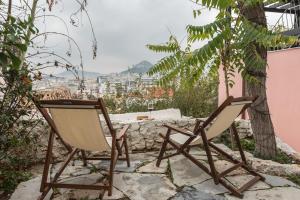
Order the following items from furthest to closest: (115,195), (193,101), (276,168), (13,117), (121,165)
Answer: (193,101), (121,165), (276,168), (13,117), (115,195)

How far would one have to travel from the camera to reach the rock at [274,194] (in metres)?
3.25

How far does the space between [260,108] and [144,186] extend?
2026 millimetres

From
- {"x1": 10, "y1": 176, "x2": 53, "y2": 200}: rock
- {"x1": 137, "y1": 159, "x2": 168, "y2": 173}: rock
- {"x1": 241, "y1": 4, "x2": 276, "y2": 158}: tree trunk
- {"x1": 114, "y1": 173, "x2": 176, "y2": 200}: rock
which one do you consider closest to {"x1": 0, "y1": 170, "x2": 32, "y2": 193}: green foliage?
{"x1": 10, "y1": 176, "x2": 53, "y2": 200}: rock

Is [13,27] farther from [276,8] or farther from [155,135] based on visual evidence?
[276,8]

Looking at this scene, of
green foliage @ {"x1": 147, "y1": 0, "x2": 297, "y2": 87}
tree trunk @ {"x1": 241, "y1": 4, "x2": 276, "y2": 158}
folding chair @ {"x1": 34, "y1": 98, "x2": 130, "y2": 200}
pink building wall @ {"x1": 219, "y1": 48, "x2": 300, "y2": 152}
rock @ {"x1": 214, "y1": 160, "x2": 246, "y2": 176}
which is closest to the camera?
folding chair @ {"x1": 34, "y1": 98, "x2": 130, "y2": 200}

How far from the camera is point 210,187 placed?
347cm

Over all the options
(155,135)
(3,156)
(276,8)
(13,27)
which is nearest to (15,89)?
(3,156)

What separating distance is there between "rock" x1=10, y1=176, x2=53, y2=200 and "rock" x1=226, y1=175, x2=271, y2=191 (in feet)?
6.56

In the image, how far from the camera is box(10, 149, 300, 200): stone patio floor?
328 centimetres

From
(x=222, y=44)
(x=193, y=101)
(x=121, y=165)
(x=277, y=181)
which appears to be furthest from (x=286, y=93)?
(x=121, y=165)

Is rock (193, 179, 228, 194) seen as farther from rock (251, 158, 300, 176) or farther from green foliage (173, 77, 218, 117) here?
green foliage (173, 77, 218, 117)

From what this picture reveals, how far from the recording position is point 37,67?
3.99 metres

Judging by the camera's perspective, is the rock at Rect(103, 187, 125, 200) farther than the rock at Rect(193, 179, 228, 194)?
No

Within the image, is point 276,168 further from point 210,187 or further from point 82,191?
point 82,191
